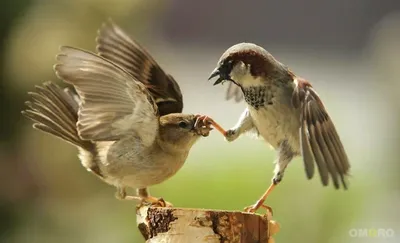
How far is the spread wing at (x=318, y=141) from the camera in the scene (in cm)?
67

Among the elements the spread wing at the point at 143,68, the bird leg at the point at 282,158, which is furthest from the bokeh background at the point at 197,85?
the bird leg at the point at 282,158

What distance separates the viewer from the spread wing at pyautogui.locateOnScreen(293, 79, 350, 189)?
67 centimetres

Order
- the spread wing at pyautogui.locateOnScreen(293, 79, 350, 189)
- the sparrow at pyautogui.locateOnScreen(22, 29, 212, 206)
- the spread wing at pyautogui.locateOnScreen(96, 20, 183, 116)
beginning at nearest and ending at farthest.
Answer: the spread wing at pyautogui.locateOnScreen(293, 79, 350, 189) < the sparrow at pyautogui.locateOnScreen(22, 29, 212, 206) < the spread wing at pyautogui.locateOnScreen(96, 20, 183, 116)

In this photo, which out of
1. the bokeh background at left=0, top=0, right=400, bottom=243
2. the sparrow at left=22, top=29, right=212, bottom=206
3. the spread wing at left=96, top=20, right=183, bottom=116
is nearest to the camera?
the sparrow at left=22, top=29, right=212, bottom=206

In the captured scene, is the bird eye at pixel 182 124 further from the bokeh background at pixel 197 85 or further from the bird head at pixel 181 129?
the bokeh background at pixel 197 85

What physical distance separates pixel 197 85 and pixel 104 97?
477 millimetres

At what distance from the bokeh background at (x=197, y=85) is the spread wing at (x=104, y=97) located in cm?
44

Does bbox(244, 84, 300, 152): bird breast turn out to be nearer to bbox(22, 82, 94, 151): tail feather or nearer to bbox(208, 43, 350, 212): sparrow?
bbox(208, 43, 350, 212): sparrow

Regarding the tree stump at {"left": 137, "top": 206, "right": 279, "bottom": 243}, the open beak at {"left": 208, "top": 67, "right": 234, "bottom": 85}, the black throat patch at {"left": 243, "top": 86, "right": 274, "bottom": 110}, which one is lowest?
the tree stump at {"left": 137, "top": 206, "right": 279, "bottom": 243}

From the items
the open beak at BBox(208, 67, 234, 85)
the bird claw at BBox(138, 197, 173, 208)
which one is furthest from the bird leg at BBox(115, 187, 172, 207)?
the open beak at BBox(208, 67, 234, 85)

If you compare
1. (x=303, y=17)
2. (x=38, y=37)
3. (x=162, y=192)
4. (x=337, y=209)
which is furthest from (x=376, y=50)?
(x=38, y=37)

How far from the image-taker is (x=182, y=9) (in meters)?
1.54

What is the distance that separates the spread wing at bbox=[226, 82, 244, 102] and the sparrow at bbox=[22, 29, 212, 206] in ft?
0.21

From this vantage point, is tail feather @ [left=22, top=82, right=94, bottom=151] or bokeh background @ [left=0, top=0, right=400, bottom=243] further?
bokeh background @ [left=0, top=0, right=400, bottom=243]
